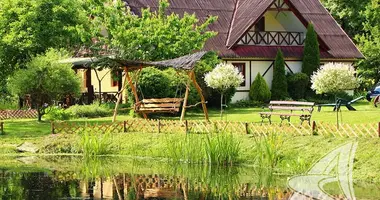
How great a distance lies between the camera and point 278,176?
70.0ft

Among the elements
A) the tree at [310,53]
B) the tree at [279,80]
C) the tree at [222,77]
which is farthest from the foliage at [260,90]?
the tree at [222,77]

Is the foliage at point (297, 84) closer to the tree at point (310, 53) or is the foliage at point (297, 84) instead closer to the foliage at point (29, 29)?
the tree at point (310, 53)

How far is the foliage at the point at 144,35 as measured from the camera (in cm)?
3606

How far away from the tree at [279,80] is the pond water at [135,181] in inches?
738

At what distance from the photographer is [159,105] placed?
100 ft

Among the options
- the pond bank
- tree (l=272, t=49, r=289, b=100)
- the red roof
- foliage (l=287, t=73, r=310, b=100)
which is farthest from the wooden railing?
the pond bank

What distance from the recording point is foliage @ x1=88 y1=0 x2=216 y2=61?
118 feet

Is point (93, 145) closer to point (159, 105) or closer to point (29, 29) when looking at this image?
point (159, 105)

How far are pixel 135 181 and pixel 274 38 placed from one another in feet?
83.3

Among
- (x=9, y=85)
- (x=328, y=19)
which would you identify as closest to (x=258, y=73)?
(x=328, y=19)

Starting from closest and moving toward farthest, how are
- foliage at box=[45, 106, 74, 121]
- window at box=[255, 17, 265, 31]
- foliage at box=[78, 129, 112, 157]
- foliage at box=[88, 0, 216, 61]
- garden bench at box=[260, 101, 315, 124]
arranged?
1. foliage at box=[78, 129, 112, 157]
2. garden bench at box=[260, 101, 315, 124]
3. foliage at box=[45, 106, 74, 121]
4. foliage at box=[88, 0, 216, 61]
5. window at box=[255, 17, 265, 31]

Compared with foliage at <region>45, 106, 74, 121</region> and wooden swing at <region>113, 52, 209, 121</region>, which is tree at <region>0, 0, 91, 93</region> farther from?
wooden swing at <region>113, 52, 209, 121</region>

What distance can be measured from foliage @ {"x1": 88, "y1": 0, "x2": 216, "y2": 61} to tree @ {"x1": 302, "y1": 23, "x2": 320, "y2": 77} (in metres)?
7.64

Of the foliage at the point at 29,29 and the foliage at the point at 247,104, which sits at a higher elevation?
the foliage at the point at 29,29
